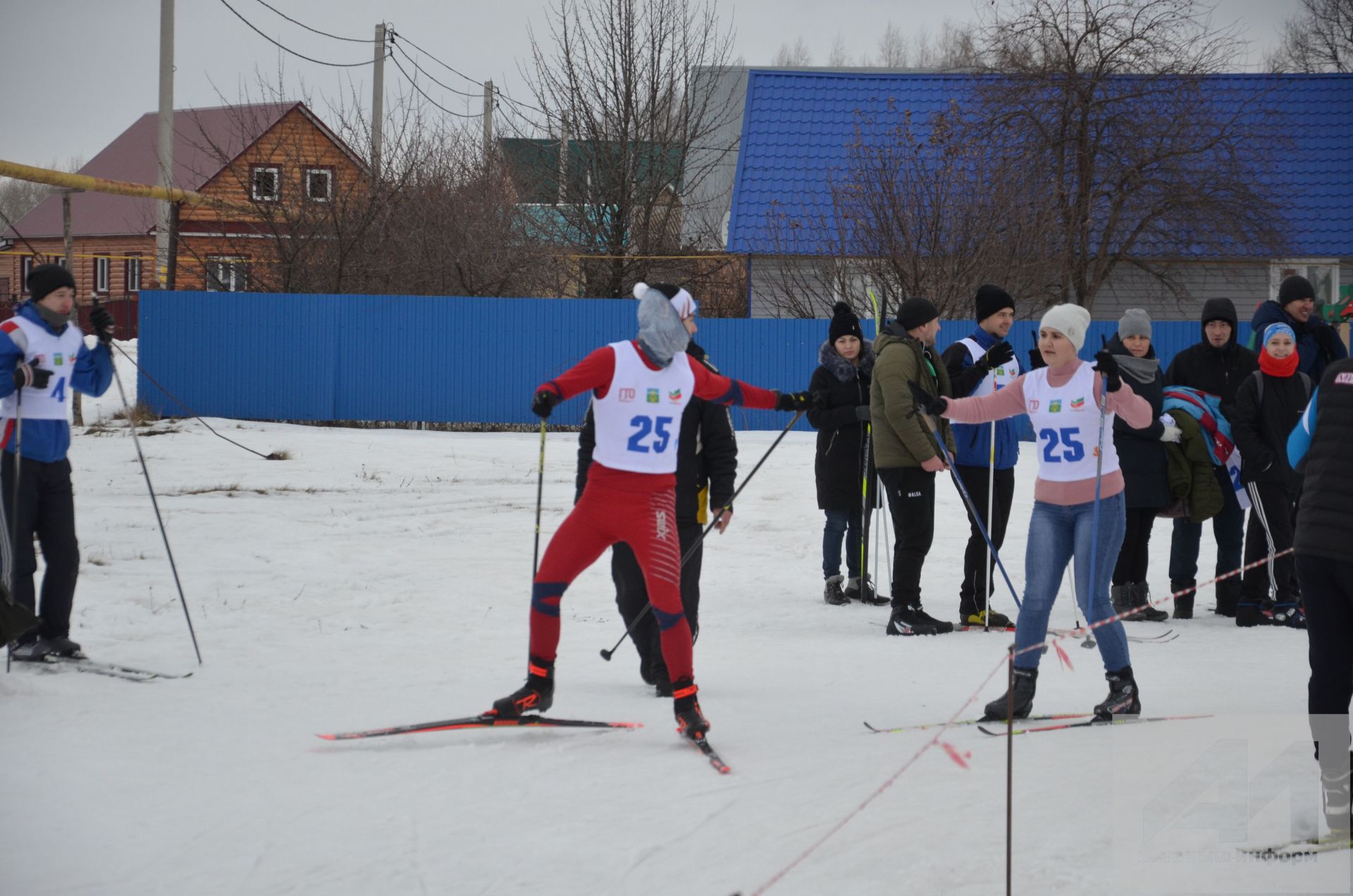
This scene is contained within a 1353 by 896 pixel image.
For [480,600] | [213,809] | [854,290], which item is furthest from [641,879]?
[854,290]

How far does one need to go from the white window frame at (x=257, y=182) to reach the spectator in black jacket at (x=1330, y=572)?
21099mm

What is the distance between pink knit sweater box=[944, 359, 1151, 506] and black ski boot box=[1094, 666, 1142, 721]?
769 mm

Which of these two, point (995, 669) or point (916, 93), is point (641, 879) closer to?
point (995, 669)

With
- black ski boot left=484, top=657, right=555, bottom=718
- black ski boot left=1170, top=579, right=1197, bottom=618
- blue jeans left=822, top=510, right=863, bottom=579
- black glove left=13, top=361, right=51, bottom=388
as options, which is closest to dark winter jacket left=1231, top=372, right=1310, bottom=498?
black ski boot left=1170, top=579, right=1197, bottom=618

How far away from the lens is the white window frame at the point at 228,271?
76.3 ft

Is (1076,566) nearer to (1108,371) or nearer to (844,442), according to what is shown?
(1108,371)

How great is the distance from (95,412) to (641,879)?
19.0 meters

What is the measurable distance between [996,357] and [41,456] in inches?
213

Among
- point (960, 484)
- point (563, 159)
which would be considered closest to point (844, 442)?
point (960, 484)

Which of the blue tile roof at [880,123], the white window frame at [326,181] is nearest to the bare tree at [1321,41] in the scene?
the blue tile roof at [880,123]

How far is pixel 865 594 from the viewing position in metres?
8.58

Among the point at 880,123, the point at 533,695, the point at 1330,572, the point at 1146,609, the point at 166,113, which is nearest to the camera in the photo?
the point at 1330,572

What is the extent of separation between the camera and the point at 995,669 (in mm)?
6434

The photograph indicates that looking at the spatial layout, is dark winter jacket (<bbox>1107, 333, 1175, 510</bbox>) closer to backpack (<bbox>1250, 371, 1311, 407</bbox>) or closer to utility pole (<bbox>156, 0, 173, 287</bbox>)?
backpack (<bbox>1250, 371, 1311, 407</bbox>)
